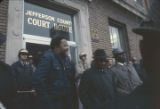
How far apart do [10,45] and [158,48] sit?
325cm

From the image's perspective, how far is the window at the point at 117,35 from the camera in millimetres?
6694

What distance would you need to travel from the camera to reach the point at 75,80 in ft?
9.40

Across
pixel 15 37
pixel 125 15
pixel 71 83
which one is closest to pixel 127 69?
pixel 71 83

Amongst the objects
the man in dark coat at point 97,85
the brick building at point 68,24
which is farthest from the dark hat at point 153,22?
the brick building at point 68,24

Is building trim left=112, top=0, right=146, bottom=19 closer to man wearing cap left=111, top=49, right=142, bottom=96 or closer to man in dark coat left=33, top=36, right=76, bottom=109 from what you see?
man wearing cap left=111, top=49, right=142, bottom=96

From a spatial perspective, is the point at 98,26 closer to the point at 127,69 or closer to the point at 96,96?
the point at 127,69

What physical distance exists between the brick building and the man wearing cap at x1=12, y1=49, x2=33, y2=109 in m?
0.20

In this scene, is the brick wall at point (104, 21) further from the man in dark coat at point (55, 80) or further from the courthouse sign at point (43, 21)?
the man in dark coat at point (55, 80)

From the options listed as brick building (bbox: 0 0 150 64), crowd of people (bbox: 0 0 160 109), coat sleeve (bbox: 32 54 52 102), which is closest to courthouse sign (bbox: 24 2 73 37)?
brick building (bbox: 0 0 150 64)

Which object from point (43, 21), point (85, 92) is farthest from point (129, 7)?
point (85, 92)

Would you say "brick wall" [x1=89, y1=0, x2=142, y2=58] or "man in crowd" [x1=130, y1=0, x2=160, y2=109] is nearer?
"man in crowd" [x1=130, y1=0, x2=160, y2=109]

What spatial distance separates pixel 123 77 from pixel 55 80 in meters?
1.61

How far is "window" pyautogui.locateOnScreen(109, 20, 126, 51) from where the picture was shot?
6694mm

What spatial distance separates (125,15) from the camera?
734 centimetres
